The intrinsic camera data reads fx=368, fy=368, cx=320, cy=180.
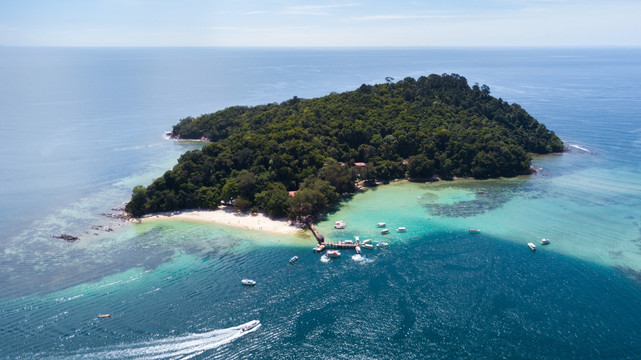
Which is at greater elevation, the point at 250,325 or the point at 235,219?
the point at 235,219

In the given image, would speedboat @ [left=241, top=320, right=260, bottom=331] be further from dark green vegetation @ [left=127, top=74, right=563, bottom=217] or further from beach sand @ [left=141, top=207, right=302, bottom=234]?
dark green vegetation @ [left=127, top=74, right=563, bottom=217]

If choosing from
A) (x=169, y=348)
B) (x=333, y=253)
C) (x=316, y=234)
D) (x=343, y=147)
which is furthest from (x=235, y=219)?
(x=343, y=147)

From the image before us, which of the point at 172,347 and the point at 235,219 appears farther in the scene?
the point at 235,219

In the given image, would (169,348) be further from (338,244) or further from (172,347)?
(338,244)

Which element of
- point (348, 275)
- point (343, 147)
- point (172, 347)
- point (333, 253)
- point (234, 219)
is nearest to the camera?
point (172, 347)

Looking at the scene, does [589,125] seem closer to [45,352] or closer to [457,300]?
[457,300]

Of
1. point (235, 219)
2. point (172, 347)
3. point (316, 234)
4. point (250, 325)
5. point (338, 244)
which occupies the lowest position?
point (172, 347)

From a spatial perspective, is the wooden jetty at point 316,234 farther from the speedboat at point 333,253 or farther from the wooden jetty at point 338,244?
the speedboat at point 333,253
